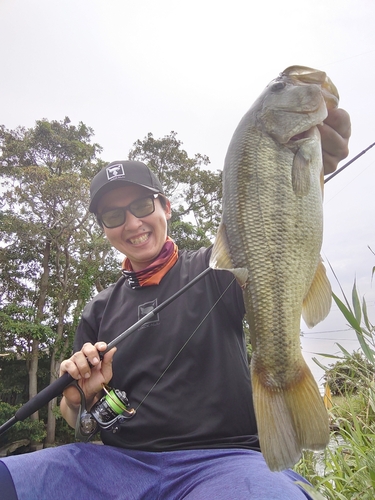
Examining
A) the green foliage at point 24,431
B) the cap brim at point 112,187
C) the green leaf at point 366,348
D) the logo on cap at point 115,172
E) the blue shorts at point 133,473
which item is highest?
the logo on cap at point 115,172

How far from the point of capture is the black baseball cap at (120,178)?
2.55 m

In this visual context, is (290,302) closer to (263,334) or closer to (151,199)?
(263,334)

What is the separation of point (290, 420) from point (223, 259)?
67 cm

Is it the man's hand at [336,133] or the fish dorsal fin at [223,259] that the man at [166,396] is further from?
the fish dorsal fin at [223,259]

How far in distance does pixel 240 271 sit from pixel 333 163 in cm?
81

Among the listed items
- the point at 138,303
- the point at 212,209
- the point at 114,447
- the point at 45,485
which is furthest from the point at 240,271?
the point at 212,209

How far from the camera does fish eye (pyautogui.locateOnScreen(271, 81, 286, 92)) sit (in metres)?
1.85

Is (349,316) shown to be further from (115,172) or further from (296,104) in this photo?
(115,172)

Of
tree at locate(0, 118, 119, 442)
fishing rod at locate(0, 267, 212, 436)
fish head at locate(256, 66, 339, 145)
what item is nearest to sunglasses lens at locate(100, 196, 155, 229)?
fishing rod at locate(0, 267, 212, 436)

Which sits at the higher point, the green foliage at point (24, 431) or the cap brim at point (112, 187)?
the cap brim at point (112, 187)

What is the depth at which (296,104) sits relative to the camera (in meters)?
1.76

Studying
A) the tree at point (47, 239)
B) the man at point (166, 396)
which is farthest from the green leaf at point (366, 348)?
the tree at point (47, 239)

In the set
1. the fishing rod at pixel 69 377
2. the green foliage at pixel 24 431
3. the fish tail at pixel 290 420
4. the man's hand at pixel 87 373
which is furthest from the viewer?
the green foliage at pixel 24 431

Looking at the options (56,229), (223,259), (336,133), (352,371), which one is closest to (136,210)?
(223,259)
